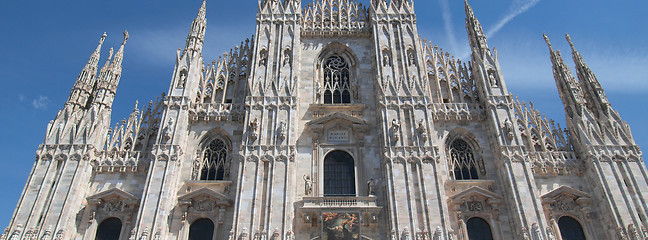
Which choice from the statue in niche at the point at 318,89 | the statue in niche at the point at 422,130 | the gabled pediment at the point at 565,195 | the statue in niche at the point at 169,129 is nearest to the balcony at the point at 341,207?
the statue in niche at the point at 422,130

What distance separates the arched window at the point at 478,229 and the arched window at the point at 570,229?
121 inches

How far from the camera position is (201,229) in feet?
64.5

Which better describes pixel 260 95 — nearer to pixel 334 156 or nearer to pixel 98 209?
pixel 334 156

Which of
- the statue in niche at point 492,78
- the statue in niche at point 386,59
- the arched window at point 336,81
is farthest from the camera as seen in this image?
the arched window at point 336,81

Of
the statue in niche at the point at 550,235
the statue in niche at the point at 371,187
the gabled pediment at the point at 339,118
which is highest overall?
the gabled pediment at the point at 339,118

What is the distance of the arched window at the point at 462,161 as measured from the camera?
21266 millimetres

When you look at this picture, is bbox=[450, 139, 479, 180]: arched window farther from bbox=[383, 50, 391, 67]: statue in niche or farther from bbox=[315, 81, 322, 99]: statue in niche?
bbox=[315, 81, 322, 99]: statue in niche

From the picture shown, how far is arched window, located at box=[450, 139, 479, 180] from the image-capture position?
69.8ft

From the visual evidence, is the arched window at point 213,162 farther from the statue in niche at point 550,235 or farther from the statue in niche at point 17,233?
the statue in niche at point 550,235

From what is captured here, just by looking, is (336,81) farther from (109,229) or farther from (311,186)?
(109,229)

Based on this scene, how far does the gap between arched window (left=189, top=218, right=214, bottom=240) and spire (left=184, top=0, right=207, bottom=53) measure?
31.0ft

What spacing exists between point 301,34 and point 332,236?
39.7ft

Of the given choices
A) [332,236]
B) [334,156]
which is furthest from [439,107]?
[332,236]

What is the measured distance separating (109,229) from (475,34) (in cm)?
2050
